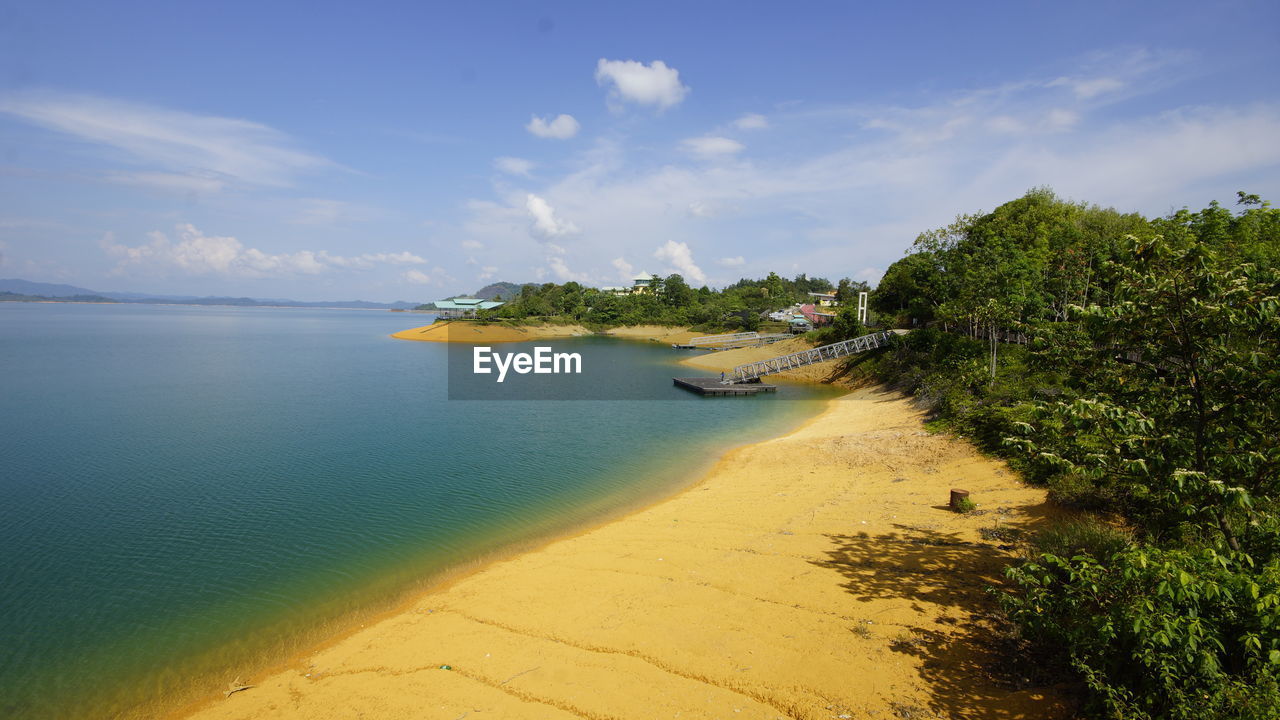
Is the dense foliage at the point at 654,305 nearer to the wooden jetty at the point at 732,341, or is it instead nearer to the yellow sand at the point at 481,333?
the yellow sand at the point at 481,333

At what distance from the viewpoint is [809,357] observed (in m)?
51.8

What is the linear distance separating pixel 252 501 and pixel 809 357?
146ft

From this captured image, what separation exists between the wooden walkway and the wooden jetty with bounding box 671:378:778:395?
174 cm

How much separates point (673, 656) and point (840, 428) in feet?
71.7

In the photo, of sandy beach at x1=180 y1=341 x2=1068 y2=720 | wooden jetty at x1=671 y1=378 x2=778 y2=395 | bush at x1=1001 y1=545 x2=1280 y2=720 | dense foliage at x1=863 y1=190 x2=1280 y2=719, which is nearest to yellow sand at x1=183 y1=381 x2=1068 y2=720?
sandy beach at x1=180 y1=341 x2=1068 y2=720

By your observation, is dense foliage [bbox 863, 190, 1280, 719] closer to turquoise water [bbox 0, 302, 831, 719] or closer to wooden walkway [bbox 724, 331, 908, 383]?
turquoise water [bbox 0, 302, 831, 719]

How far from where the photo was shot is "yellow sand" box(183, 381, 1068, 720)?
803 centimetres

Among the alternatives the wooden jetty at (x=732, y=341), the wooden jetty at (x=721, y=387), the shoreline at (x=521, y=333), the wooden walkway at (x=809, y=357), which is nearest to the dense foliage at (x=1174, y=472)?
the wooden jetty at (x=721, y=387)

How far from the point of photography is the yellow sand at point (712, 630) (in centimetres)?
803

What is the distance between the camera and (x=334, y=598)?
12602 mm

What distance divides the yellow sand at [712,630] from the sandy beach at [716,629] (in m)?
0.03

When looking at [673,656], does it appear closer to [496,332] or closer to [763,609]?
[763,609]

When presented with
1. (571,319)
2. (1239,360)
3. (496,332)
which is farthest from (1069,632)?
(571,319)

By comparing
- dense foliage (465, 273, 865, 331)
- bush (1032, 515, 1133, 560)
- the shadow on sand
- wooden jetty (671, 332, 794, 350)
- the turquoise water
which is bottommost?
the turquoise water
